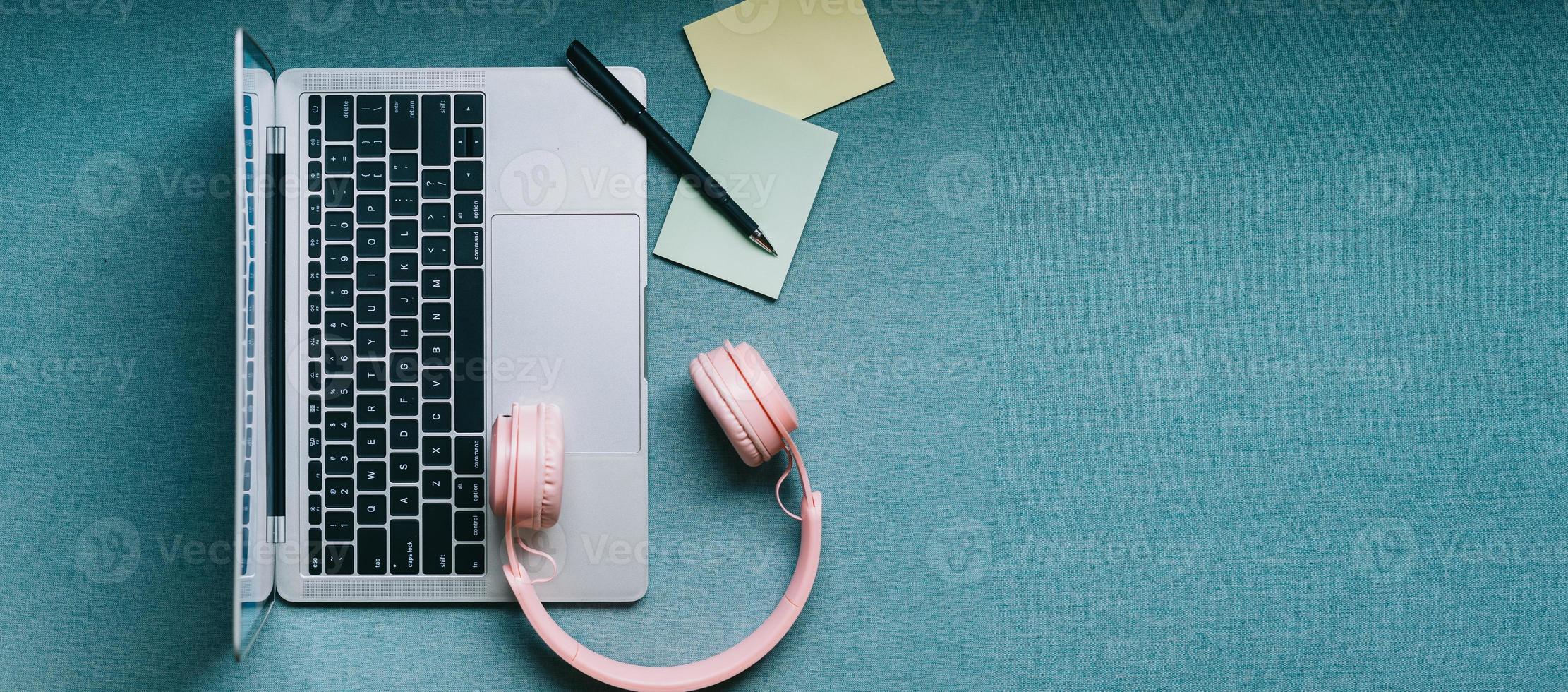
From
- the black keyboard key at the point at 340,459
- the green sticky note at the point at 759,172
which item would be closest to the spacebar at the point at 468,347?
the black keyboard key at the point at 340,459

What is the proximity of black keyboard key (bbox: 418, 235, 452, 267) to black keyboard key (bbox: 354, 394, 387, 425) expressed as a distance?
134 mm

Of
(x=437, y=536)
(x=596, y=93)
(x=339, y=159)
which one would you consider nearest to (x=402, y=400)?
(x=437, y=536)

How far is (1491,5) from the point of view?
86 cm

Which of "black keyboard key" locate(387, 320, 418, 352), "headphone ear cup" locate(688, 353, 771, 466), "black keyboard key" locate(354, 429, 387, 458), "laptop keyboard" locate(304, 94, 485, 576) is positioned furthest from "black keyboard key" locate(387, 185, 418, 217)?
"headphone ear cup" locate(688, 353, 771, 466)

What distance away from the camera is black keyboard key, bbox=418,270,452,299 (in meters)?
0.80

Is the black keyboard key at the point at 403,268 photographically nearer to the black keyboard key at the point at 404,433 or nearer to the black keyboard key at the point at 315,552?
the black keyboard key at the point at 404,433

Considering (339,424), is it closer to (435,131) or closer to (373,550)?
(373,550)

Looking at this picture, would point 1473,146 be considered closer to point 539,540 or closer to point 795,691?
point 795,691

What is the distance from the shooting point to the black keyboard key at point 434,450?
0.80m

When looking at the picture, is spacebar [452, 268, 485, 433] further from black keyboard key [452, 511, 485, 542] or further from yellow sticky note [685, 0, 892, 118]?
yellow sticky note [685, 0, 892, 118]

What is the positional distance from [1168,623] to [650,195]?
2.21 feet

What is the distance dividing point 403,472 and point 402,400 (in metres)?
0.07

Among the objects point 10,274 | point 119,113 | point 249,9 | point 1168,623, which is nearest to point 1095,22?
point 1168,623

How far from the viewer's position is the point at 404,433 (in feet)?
2.63
